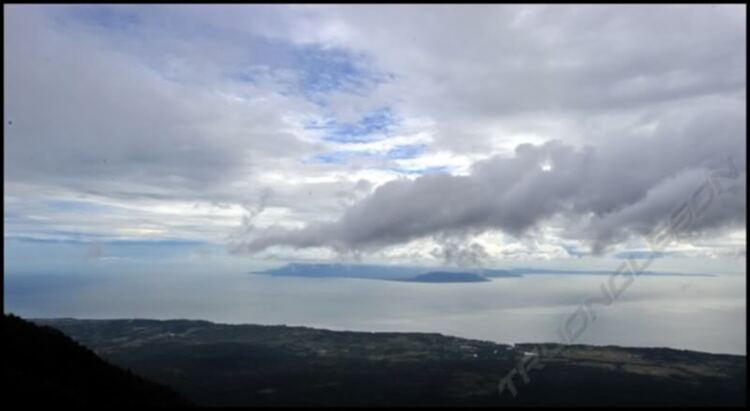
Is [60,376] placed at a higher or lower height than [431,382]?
higher

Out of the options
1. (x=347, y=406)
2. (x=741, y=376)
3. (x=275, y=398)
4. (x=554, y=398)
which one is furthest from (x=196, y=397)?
(x=741, y=376)

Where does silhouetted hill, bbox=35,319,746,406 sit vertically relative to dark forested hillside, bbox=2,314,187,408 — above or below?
below

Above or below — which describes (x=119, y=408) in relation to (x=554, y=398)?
above

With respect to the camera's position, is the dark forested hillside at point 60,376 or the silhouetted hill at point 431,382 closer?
the dark forested hillside at point 60,376

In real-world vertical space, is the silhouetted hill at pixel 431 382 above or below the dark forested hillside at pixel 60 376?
below

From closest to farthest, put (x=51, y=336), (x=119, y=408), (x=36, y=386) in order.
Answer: (x=36, y=386), (x=119, y=408), (x=51, y=336)

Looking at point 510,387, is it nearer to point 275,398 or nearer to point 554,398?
point 554,398

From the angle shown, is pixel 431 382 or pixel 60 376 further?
pixel 431 382

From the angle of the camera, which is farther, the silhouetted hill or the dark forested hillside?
the silhouetted hill
